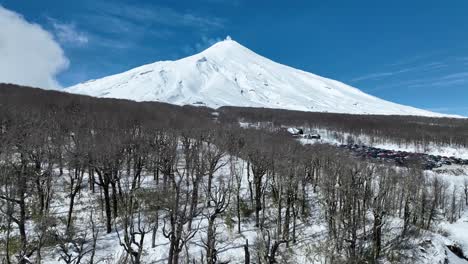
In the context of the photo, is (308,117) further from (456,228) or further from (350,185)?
(350,185)

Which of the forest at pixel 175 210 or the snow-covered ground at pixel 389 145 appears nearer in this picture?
the forest at pixel 175 210

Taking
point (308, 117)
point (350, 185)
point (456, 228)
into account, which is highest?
point (308, 117)

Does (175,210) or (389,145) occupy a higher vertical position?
(389,145)

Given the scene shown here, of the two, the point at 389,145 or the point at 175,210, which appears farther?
the point at 389,145

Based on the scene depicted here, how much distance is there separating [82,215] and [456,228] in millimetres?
48161

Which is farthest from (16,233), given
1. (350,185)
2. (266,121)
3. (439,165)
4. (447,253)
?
(266,121)

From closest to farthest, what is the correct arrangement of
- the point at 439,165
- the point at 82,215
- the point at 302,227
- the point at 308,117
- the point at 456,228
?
1. the point at 82,215
2. the point at 302,227
3. the point at 456,228
4. the point at 439,165
5. the point at 308,117

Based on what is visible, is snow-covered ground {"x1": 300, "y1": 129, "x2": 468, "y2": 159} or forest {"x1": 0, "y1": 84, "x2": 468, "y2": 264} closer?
forest {"x1": 0, "y1": 84, "x2": 468, "y2": 264}

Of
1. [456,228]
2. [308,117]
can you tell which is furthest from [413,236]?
[308,117]

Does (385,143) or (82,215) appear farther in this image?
(385,143)

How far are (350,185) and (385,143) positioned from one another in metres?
114

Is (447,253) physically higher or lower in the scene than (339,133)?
lower

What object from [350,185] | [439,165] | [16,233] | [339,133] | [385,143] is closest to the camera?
[16,233]

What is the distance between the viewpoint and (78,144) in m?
28.6
